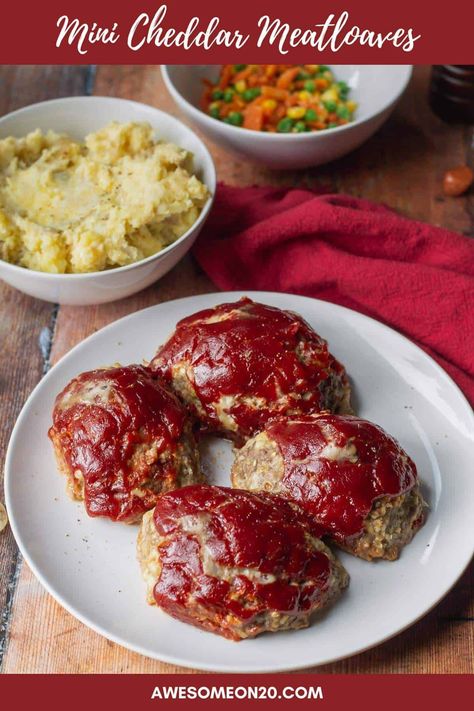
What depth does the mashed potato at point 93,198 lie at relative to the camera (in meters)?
5.16

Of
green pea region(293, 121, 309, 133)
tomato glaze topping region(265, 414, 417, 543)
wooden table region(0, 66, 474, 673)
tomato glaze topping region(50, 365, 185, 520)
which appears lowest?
wooden table region(0, 66, 474, 673)

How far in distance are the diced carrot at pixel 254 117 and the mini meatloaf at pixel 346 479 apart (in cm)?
295

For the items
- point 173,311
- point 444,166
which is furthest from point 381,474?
point 444,166

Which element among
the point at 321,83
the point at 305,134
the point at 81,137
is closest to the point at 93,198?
the point at 81,137

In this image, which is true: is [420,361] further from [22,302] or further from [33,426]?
[22,302]

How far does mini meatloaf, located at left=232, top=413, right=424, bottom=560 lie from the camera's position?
4.06 metres

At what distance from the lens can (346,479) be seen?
4.07m

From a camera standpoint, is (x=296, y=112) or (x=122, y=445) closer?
(x=122, y=445)

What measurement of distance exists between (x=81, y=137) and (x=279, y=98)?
5.04 ft

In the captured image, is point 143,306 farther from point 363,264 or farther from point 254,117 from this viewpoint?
point 254,117

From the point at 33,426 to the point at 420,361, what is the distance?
2183mm

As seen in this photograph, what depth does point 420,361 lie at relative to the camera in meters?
5.09

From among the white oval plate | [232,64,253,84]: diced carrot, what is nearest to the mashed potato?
the white oval plate

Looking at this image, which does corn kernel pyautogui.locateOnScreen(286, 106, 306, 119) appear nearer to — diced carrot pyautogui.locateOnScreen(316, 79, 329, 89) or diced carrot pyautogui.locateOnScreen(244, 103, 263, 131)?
diced carrot pyautogui.locateOnScreen(244, 103, 263, 131)
